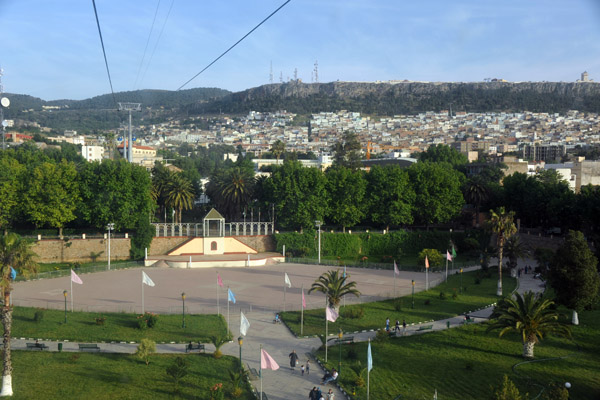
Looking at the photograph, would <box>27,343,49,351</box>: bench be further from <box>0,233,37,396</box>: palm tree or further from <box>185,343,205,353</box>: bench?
<box>185,343,205,353</box>: bench

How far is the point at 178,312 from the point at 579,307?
63.7 feet

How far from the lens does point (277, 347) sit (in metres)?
21.4

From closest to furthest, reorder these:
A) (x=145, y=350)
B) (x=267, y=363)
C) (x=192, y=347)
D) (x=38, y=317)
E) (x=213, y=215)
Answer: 1. (x=267, y=363)
2. (x=145, y=350)
3. (x=192, y=347)
4. (x=38, y=317)
5. (x=213, y=215)

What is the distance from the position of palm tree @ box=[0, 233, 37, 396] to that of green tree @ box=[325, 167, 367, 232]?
101 ft

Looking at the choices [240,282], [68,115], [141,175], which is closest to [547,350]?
[240,282]

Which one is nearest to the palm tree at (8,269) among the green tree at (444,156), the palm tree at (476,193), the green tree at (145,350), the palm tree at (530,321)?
the green tree at (145,350)

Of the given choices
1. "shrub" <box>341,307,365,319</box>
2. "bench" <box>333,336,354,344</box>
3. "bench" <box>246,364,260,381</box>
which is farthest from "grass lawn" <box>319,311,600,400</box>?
"shrub" <box>341,307,365,319</box>

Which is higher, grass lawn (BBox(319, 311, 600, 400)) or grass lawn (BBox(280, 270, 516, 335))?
grass lawn (BBox(319, 311, 600, 400))

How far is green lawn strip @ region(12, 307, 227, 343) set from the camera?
2208cm

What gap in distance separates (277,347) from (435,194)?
29.6 meters

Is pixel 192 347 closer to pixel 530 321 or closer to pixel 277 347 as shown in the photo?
pixel 277 347

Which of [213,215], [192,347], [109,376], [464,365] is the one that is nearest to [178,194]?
[213,215]

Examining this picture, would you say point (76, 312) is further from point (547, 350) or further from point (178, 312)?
point (547, 350)

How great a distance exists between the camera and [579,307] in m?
23.4
